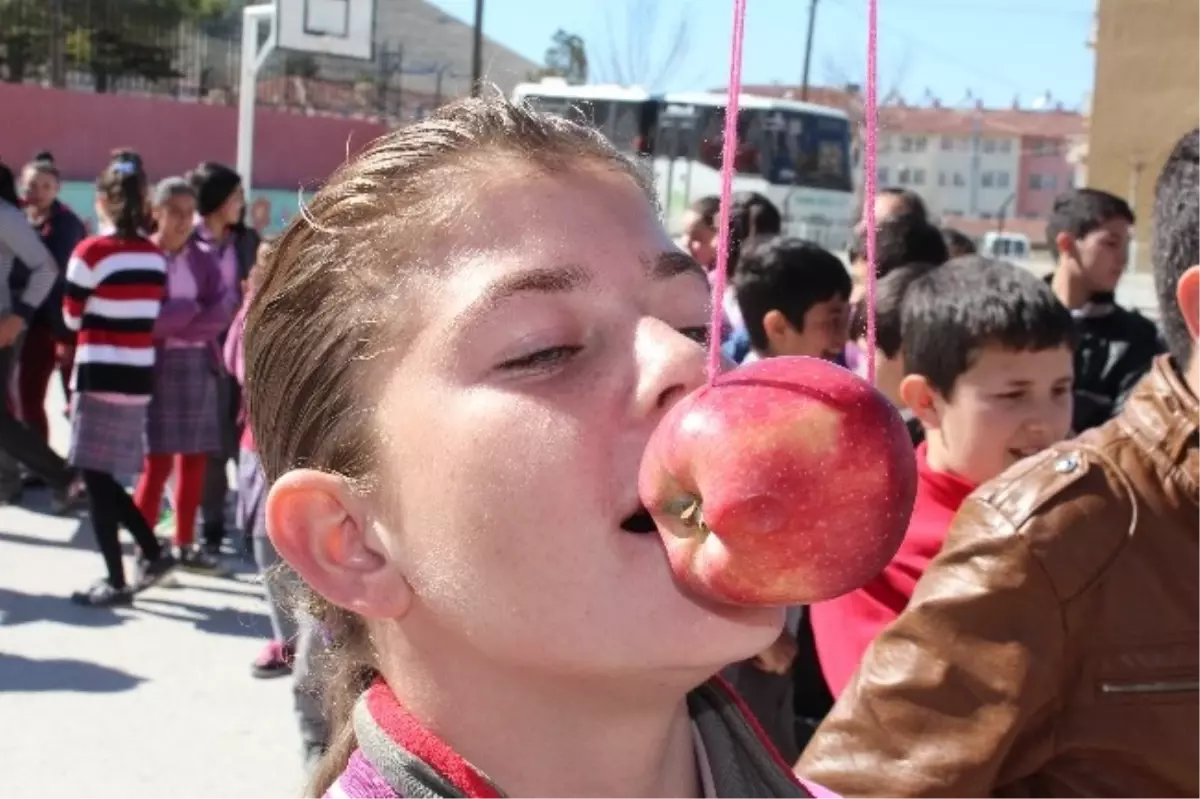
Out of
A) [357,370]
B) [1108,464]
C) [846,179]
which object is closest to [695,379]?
[357,370]

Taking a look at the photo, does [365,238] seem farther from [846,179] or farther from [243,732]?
[846,179]

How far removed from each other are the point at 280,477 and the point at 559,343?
39 centimetres

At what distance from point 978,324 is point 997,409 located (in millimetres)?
182

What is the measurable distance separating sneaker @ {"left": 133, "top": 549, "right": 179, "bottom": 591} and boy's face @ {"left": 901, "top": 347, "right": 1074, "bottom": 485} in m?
4.26

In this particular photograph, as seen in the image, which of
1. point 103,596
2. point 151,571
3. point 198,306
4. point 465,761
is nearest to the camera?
point 465,761

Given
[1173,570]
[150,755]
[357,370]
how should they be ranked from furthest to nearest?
1. [150,755]
2. [1173,570]
3. [357,370]

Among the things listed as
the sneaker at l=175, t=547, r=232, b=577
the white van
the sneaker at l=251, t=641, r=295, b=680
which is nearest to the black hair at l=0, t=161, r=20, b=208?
the sneaker at l=175, t=547, r=232, b=577

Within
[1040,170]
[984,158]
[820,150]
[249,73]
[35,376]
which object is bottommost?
[35,376]

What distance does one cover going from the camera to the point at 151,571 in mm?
6102

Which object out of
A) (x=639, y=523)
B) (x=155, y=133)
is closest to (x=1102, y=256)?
(x=639, y=523)

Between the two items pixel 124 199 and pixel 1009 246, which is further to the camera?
pixel 1009 246

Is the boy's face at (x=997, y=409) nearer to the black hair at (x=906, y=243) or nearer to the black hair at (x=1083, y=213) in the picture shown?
the black hair at (x=906, y=243)

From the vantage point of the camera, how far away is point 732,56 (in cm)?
90

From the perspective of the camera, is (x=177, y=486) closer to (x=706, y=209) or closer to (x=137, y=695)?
(x=137, y=695)
